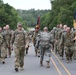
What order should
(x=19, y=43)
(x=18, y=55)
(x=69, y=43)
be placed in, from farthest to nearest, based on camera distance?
(x=69, y=43) → (x=19, y=43) → (x=18, y=55)

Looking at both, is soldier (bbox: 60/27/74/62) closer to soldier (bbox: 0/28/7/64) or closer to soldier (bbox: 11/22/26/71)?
soldier (bbox: 0/28/7/64)

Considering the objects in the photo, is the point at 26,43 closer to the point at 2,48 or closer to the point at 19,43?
the point at 19,43

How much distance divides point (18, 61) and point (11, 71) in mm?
559

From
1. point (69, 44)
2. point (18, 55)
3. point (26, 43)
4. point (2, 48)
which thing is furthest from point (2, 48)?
point (18, 55)

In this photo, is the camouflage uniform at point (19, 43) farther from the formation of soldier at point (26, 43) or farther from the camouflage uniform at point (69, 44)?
the camouflage uniform at point (69, 44)

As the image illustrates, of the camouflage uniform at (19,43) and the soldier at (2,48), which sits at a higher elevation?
the camouflage uniform at (19,43)

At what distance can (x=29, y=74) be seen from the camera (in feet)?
56.0

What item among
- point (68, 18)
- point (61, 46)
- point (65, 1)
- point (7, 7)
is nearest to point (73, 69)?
point (61, 46)

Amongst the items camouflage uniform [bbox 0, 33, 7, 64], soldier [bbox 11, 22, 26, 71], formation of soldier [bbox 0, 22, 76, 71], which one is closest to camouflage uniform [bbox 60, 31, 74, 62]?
formation of soldier [bbox 0, 22, 76, 71]

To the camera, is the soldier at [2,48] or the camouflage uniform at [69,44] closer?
the soldier at [2,48]

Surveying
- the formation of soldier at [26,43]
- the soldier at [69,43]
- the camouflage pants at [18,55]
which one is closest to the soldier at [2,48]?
the formation of soldier at [26,43]

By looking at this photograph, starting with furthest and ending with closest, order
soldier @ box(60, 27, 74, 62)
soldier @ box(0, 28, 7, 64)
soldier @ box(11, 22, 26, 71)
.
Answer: soldier @ box(60, 27, 74, 62) → soldier @ box(0, 28, 7, 64) → soldier @ box(11, 22, 26, 71)

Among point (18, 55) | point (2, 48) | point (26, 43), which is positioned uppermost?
point (26, 43)

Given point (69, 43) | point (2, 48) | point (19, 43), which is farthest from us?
point (2, 48)
